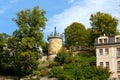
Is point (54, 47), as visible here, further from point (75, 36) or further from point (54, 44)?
point (75, 36)

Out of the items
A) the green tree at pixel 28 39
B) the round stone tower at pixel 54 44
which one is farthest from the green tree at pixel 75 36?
the green tree at pixel 28 39

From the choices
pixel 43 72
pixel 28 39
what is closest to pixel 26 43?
pixel 28 39

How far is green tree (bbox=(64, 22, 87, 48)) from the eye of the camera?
208ft

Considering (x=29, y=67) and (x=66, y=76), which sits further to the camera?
(x=29, y=67)

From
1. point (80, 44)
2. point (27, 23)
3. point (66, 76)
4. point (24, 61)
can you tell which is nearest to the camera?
point (66, 76)

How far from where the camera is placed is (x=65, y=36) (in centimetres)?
6506

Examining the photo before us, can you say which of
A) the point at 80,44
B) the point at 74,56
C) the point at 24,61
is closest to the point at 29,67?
the point at 24,61

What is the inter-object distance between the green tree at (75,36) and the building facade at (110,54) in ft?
36.4

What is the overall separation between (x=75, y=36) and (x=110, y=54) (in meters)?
13.8

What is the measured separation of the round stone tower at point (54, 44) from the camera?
189 feet

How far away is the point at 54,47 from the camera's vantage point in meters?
57.8

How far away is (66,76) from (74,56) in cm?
702

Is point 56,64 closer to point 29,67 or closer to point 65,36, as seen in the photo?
point 29,67

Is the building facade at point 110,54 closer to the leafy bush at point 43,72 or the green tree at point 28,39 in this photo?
the leafy bush at point 43,72
